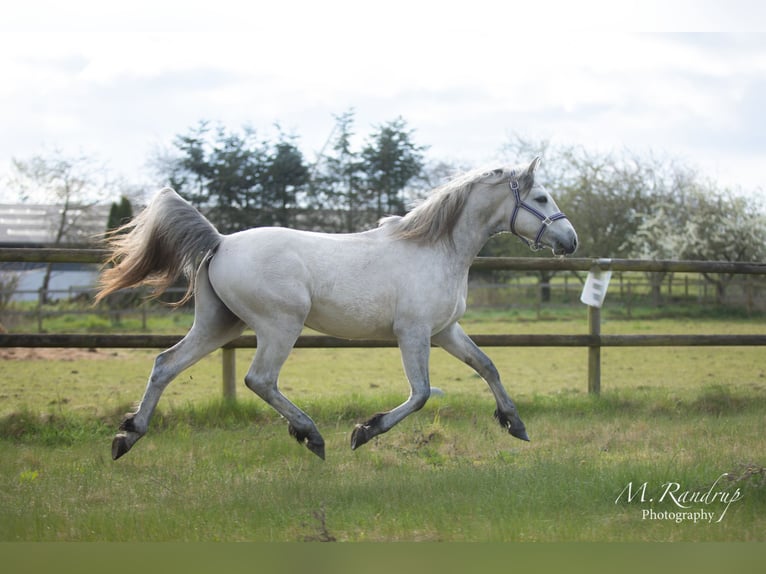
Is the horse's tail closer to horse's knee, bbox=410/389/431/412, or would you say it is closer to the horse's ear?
horse's knee, bbox=410/389/431/412

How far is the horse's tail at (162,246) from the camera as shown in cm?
468

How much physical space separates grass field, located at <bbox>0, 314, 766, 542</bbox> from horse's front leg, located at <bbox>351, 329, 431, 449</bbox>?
12.8 inches

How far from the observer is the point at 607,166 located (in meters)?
24.8

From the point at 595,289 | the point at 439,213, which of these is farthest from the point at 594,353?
the point at 439,213

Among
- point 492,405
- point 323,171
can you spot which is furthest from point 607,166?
point 492,405

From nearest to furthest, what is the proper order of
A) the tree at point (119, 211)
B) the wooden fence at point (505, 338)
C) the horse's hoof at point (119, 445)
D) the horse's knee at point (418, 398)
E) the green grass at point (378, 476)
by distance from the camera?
the green grass at point (378, 476)
the horse's hoof at point (119, 445)
the horse's knee at point (418, 398)
the wooden fence at point (505, 338)
the tree at point (119, 211)

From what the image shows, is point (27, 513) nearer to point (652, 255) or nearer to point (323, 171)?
point (323, 171)

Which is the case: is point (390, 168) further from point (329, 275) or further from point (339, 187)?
point (329, 275)

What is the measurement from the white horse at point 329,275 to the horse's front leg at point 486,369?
0.04ft

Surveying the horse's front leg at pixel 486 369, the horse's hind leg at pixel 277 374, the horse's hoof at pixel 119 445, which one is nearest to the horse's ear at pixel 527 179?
the horse's front leg at pixel 486 369

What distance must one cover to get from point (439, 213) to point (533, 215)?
615mm

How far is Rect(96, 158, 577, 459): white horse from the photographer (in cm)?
451

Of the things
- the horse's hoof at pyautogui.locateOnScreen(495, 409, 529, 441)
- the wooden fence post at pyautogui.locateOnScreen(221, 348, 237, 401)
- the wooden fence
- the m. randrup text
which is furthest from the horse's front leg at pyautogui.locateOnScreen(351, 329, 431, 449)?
the wooden fence post at pyautogui.locateOnScreen(221, 348, 237, 401)

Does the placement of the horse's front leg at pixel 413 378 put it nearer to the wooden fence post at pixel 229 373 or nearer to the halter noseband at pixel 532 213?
the halter noseband at pixel 532 213
